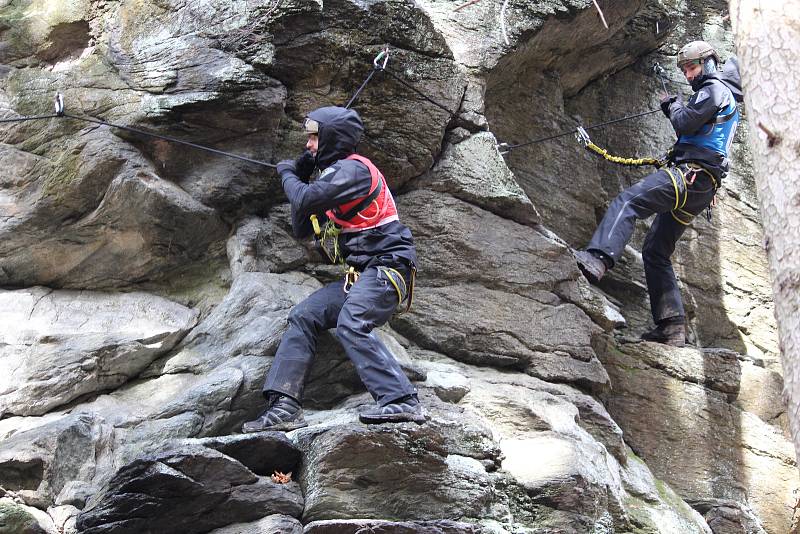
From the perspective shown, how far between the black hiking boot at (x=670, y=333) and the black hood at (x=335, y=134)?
3.72 m

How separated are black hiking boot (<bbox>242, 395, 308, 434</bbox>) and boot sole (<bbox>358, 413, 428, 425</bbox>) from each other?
504 millimetres

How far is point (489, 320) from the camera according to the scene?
852cm

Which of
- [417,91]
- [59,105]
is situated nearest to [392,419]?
[417,91]

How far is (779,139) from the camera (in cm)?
437

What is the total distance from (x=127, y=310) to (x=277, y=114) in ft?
6.50

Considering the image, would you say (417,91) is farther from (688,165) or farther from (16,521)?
(16,521)

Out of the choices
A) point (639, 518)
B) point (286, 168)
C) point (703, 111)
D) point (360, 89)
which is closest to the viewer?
point (286, 168)

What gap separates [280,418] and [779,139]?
372 cm

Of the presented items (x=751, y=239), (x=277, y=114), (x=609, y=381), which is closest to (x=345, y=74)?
(x=277, y=114)

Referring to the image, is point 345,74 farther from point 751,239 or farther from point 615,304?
point 751,239

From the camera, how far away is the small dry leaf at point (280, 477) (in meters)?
6.38

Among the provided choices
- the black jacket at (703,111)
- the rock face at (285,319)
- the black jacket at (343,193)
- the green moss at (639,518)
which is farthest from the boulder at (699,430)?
the black jacket at (343,193)

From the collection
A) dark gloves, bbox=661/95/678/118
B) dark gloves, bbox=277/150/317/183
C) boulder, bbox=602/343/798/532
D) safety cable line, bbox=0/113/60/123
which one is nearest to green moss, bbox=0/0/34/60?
safety cable line, bbox=0/113/60/123

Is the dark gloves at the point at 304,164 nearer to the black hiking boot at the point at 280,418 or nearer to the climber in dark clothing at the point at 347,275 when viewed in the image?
the climber in dark clothing at the point at 347,275
